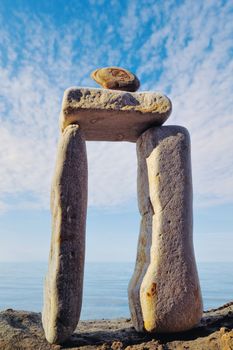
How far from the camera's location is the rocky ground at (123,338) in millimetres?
4457

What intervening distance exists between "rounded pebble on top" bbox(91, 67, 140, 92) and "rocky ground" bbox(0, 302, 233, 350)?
11.3ft

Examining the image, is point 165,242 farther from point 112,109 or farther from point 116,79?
point 116,79

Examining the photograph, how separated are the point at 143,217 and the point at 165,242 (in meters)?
0.60

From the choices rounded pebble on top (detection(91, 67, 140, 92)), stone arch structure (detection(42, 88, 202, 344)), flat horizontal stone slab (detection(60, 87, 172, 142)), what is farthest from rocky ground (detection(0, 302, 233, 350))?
rounded pebble on top (detection(91, 67, 140, 92))

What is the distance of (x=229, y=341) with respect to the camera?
4316 mm

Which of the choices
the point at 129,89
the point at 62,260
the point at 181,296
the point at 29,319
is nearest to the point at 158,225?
the point at 181,296

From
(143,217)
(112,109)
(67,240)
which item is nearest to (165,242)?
(143,217)

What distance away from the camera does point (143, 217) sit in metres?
5.38

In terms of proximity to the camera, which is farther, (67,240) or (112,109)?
(112,109)

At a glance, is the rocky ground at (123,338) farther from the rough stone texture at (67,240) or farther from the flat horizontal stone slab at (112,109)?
the flat horizontal stone slab at (112,109)

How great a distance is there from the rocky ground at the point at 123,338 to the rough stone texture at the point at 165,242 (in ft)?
0.52

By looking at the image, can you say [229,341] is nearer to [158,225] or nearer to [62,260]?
[158,225]

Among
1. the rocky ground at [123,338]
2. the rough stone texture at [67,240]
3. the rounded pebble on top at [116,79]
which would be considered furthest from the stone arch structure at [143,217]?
the rounded pebble on top at [116,79]

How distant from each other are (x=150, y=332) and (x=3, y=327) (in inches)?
75.7
